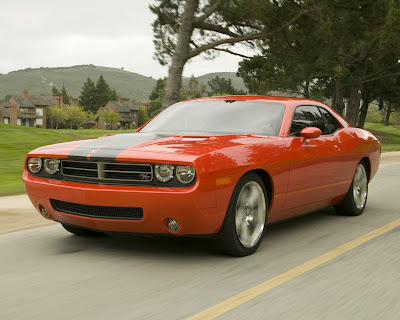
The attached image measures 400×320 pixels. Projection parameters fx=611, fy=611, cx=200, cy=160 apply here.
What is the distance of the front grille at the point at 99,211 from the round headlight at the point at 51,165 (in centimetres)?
26

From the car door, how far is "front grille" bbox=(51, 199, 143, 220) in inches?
66.1

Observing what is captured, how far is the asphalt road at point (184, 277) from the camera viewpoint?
3705mm

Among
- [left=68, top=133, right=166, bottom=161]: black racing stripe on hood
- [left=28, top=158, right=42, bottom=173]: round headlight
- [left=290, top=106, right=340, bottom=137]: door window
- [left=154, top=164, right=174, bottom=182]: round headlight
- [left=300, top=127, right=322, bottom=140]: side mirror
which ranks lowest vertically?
[left=28, top=158, right=42, bottom=173]: round headlight

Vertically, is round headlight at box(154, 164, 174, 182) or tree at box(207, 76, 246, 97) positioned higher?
tree at box(207, 76, 246, 97)

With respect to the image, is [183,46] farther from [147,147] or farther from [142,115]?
[142,115]

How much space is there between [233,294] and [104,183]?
4.83 ft

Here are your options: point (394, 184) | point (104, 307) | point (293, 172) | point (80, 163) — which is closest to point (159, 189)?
point (80, 163)

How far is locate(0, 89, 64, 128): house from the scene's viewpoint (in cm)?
14050

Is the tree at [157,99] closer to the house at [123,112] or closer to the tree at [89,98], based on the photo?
the house at [123,112]

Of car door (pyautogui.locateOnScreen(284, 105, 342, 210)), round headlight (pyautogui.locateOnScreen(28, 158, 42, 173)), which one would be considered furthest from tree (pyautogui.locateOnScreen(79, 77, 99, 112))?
round headlight (pyautogui.locateOnScreen(28, 158, 42, 173))

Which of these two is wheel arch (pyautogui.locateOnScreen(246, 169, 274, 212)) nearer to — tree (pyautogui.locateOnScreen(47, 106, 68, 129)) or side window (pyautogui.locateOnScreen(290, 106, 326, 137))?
side window (pyautogui.locateOnScreen(290, 106, 326, 137))

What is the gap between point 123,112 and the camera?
154125 mm

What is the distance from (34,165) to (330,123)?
355 centimetres

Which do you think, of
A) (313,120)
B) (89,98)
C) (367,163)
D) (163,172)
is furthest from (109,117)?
(163,172)
